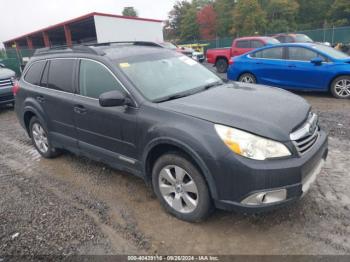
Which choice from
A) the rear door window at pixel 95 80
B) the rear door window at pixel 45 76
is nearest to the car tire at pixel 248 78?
the rear door window at pixel 45 76

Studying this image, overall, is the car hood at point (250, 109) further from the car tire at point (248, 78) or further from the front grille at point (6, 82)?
the front grille at point (6, 82)

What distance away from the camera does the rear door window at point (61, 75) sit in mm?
4113

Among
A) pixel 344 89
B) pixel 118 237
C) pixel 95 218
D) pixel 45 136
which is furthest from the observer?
pixel 344 89

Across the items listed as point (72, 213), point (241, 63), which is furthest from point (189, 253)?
point (241, 63)

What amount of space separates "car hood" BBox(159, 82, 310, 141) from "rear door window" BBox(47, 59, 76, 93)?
5.51 feet

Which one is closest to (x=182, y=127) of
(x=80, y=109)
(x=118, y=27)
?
(x=80, y=109)

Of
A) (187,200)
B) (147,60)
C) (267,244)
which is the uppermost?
(147,60)

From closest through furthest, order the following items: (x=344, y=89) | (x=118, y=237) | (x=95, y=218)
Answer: (x=118, y=237) < (x=95, y=218) < (x=344, y=89)

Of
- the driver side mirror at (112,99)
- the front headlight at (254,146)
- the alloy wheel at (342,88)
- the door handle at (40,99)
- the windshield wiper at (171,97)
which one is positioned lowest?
the alloy wheel at (342,88)

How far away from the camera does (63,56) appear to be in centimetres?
435

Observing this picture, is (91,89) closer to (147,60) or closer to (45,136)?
(147,60)

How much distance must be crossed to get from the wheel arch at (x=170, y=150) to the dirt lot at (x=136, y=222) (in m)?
0.48

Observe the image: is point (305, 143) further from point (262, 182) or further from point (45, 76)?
point (45, 76)

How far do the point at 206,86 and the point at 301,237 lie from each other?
2.01 meters
